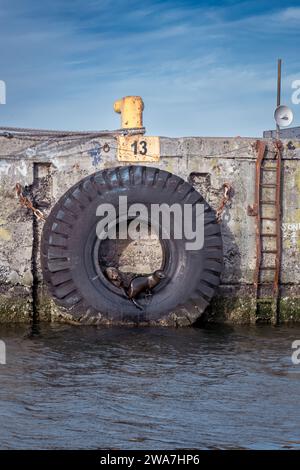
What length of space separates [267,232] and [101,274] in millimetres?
2064

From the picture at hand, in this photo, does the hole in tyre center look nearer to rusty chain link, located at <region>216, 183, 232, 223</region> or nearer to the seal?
the seal

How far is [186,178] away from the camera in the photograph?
1007 cm

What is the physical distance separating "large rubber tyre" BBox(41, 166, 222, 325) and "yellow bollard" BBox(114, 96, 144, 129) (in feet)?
2.54

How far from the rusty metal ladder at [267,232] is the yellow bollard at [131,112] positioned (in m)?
1.42

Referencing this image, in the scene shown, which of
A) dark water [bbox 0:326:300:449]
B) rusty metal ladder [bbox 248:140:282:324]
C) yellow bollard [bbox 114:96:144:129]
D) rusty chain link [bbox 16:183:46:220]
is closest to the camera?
dark water [bbox 0:326:300:449]

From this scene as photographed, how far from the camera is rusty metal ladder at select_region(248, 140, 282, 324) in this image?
33.2 ft

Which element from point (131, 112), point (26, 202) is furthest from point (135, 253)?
point (131, 112)

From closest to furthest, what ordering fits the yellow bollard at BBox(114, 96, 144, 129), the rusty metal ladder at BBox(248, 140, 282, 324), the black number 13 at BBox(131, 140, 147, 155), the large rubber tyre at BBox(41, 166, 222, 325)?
the large rubber tyre at BBox(41, 166, 222, 325)
the black number 13 at BBox(131, 140, 147, 155)
the rusty metal ladder at BBox(248, 140, 282, 324)
the yellow bollard at BBox(114, 96, 144, 129)

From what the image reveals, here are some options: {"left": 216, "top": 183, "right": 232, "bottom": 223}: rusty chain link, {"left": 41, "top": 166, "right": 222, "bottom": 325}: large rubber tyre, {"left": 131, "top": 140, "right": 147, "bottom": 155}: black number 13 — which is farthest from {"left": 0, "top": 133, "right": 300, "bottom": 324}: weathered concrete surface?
{"left": 41, "top": 166, "right": 222, "bottom": 325}: large rubber tyre

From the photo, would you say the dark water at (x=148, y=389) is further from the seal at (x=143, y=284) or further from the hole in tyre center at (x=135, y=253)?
the hole in tyre center at (x=135, y=253)

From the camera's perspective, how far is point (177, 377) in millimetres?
Result: 7297

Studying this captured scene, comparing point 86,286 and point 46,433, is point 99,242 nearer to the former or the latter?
point 86,286

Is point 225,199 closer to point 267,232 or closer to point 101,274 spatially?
point 267,232

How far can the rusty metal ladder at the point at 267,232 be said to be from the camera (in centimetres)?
1013
